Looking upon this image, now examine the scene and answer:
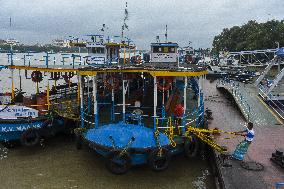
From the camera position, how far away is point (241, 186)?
924 cm

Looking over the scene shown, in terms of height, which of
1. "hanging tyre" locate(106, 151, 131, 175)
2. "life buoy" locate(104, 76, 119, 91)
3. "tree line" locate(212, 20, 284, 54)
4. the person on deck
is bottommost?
"hanging tyre" locate(106, 151, 131, 175)

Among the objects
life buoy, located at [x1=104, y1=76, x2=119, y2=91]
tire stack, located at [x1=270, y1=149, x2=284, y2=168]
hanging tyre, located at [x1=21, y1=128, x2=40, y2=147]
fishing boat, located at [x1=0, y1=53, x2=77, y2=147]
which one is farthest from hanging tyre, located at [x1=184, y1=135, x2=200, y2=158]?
hanging tyre, located at [x1=21, y1=128, x2=40, y2=147]

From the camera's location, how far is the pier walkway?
9.62 m

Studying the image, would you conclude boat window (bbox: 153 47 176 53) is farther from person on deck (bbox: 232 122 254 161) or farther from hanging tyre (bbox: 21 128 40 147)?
person on deck (bbox: 232 122 254 161)

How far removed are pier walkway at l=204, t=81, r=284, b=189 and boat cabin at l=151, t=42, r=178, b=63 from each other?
13.0 ft

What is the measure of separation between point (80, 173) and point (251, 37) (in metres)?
40.8

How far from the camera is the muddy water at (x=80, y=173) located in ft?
39.1

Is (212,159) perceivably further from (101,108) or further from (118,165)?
(101,108)

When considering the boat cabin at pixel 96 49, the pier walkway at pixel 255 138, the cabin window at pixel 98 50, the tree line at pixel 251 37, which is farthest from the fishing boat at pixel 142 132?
the tree line at pixel 251 37

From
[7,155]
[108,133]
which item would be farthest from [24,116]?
[108,133]

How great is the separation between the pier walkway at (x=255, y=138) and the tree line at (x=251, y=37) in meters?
21.0

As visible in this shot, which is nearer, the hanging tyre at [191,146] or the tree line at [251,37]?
the hanging tyre at [191,146]

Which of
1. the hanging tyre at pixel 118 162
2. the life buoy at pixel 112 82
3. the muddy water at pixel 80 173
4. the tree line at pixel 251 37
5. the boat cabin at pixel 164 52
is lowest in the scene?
the muddy water at pixel 80 173

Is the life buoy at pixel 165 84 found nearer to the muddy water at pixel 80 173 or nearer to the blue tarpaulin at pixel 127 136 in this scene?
the blue tarpaulin at pixel 127 136
